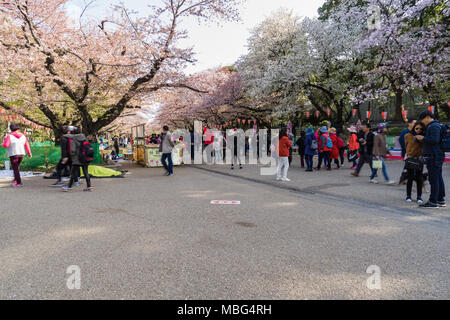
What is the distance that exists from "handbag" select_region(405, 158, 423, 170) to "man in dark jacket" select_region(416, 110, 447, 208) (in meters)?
0.29

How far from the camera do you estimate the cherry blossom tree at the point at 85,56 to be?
40.1ft

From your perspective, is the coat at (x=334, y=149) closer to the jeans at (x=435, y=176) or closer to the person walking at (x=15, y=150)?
the jeans at (x=435, y=176)

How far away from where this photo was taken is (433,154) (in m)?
5.62

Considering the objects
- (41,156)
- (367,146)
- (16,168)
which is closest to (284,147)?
(367,146)

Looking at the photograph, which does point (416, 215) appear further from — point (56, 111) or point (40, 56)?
point (56, 111)

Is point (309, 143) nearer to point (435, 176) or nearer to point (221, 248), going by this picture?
point (435, 176)

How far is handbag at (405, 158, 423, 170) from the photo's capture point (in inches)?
237

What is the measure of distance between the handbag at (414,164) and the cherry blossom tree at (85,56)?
10.7 metres

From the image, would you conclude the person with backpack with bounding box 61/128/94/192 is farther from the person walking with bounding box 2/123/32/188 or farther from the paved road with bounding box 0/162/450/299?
the person walking with bounding box 2/123/32/188

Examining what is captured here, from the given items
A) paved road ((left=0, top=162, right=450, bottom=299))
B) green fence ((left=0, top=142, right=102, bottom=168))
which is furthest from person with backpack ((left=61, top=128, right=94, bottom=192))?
green fence ((left=0, top=142, right=102, bottom=168))

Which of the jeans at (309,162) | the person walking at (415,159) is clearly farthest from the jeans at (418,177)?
the jeans at (309,162)

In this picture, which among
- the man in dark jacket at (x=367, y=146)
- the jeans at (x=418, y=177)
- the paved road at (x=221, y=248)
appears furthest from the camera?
the man in dark jacket at (x=367, y=146)
